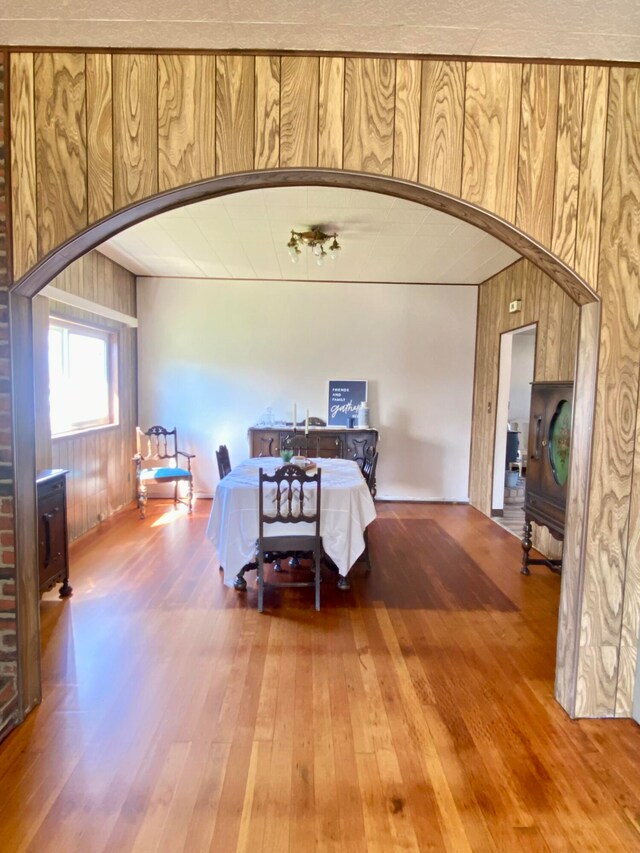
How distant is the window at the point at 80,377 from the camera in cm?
416

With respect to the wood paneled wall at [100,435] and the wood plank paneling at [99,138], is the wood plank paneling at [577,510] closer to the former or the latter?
the wood plank paneling at [99,138]

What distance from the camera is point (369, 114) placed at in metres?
1.79

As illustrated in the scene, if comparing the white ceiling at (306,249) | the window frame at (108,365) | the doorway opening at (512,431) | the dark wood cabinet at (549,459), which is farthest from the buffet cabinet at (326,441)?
the dark wood cabinet at (549,459)

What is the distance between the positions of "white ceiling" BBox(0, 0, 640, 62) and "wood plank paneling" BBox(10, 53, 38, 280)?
11cm

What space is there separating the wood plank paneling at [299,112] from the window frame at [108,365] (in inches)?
124

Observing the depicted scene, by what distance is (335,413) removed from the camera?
5867 mm

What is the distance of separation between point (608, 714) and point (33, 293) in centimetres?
311

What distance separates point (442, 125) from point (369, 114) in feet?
0.94

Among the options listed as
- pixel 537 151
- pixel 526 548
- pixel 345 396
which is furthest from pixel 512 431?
pixel 537 151

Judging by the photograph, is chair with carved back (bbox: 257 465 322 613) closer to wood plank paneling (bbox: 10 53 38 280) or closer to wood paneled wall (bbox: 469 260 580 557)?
wood plank paneling (bbox: 10 53 38 280)

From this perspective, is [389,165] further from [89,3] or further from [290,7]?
[89,3]

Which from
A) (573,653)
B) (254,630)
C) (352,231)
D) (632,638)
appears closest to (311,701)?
(254,630)

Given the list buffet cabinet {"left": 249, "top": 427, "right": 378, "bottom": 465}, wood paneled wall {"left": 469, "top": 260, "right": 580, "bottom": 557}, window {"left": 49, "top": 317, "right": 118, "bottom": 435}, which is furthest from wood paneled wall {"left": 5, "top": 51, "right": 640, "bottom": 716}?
buffet cabinet {"left": 249, "top": 427, "right": 378, "bottom": 465}

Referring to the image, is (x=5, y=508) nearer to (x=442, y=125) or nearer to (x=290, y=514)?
(x=290, y=514)
